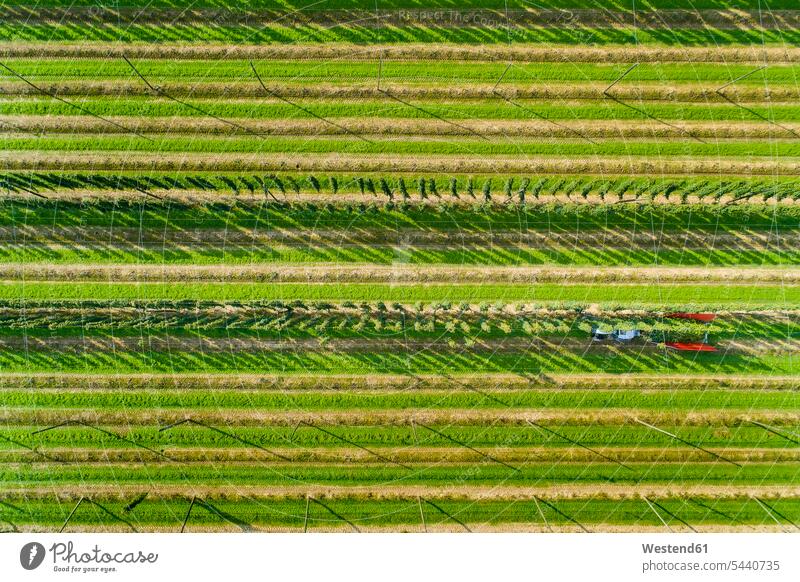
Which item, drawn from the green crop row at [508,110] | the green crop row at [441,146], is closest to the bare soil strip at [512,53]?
the green crop row at [508,110]

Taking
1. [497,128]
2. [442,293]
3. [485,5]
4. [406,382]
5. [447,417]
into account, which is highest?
[485,5]

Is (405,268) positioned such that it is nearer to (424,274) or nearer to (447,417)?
(424,274)

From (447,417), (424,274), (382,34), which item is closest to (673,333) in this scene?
(447,417)

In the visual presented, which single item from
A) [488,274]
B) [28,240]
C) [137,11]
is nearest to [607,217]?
[488,274]
